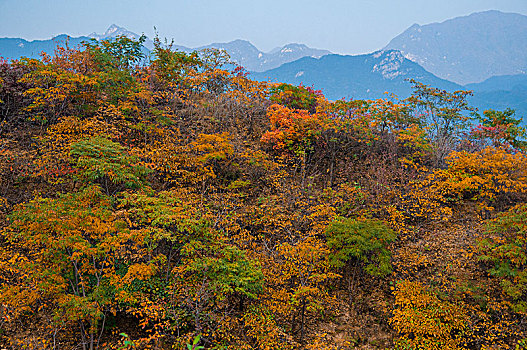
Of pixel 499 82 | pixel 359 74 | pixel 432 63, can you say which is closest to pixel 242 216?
pixel 359 74

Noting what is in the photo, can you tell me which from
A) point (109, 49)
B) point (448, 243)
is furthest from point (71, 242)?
point (109, 49)

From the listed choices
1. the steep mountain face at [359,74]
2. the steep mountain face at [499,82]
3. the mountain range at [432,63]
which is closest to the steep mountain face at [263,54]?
the mountain range at [432,63]

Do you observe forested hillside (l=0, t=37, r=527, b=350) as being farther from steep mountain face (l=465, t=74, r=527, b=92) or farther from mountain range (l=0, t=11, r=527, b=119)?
steep mountain face (l=465, t=74, r=527, b=92)

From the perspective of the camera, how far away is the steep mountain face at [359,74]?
73.9m

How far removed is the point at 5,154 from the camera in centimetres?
955

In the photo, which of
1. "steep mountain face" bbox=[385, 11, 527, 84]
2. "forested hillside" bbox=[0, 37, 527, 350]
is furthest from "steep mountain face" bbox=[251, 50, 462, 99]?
"forested hillside" bbox=[0, 37, 527, 350]

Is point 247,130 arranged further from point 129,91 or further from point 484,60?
point 484,60

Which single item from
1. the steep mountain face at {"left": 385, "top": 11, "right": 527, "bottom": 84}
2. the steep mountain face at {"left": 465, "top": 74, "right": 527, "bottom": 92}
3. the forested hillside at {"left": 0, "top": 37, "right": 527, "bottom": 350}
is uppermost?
the steep mountain face at {"left": 385, "top": 11, "right": 527, "bottom": 84}

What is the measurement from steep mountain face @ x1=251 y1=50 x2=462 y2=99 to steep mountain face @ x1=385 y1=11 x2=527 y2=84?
25.8m

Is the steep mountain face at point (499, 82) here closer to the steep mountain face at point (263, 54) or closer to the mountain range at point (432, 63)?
the mountain range at point (432, 63)

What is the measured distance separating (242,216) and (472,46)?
136 m

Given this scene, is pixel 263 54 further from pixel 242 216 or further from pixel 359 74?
pixel 242 216

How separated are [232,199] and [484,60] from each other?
12280 centimetres

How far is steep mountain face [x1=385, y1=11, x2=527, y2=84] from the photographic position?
9331 cm
